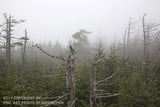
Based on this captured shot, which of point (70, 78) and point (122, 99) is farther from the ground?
point (70, 78)

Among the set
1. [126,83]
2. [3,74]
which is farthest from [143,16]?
[3,74]

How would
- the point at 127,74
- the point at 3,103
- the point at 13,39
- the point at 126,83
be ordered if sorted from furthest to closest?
the point at 13,39 < the point at 127,74 < the point at 126,83 < the point at 3,103

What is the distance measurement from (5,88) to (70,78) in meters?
5.62

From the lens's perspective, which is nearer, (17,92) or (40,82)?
(17,92)

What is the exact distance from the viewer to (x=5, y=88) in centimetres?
534

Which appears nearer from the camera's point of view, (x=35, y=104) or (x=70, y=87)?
(x=70, y=87)

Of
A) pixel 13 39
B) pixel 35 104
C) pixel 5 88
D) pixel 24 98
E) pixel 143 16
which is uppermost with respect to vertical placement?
pixel 143 16

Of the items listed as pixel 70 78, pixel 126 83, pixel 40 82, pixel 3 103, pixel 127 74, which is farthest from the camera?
pixel 127 74

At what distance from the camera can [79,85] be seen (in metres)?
6.93

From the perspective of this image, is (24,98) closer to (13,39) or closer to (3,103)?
(3,103)

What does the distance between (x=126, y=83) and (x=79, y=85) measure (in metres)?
3.78

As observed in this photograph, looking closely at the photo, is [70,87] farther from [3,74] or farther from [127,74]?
[3,74]

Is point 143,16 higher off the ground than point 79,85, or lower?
higher

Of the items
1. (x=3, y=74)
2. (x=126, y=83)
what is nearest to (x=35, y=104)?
(x=3, y=74)
